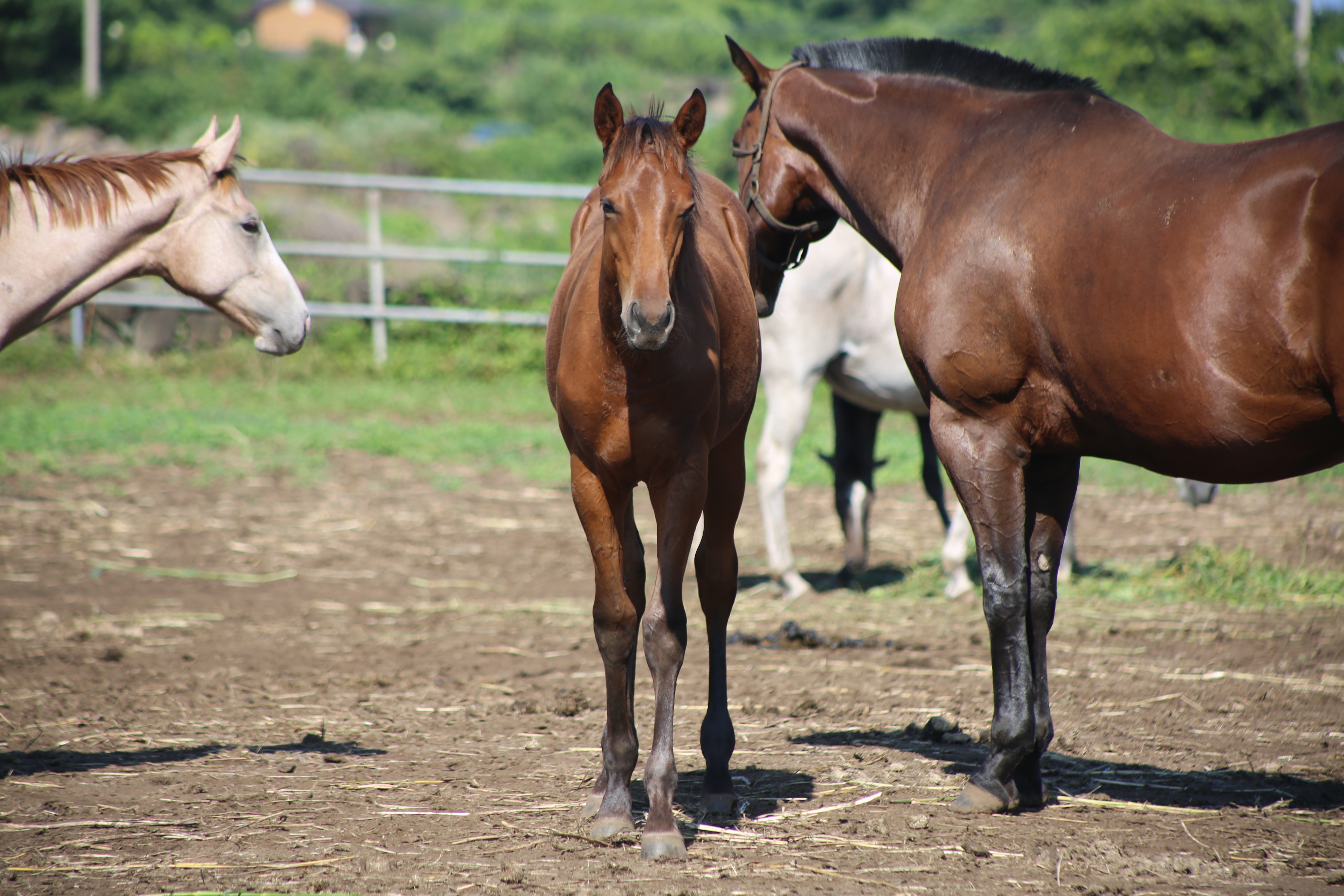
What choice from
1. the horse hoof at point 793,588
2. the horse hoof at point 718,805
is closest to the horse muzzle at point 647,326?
the horse hoof at point 718,805

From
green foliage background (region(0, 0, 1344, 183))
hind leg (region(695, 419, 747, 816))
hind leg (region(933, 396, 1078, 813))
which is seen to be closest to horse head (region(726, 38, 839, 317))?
hind leg (region(695, 419, 747, 816))

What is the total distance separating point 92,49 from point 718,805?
29676 millimetres

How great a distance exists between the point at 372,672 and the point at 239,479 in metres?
4.06

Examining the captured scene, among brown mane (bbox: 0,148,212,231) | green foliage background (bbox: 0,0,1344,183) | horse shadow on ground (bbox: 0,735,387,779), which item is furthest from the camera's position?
green foliage background (bbox: 0,0,1344,183)

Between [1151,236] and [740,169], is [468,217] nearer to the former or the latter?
[740,169]

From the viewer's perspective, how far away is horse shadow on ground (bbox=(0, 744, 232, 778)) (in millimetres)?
3625

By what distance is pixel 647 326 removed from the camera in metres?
2.68

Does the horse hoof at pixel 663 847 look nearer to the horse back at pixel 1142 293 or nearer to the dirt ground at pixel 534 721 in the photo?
the dirt ground at pixel 534 721

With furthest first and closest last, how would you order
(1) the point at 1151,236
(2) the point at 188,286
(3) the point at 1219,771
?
(2) the point at 188,286 → (3) the point at 1219,771 → (1) the point at 1151,236

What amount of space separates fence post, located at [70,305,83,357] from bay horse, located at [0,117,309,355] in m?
8.49

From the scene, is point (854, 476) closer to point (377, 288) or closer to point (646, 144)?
point (646, 144)

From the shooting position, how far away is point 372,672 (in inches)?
190

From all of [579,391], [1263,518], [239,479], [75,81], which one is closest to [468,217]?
[75,81]

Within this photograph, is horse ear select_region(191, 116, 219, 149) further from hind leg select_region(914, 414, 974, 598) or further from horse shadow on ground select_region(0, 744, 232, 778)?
hind leg select_region(914, 414, 974, 598)
